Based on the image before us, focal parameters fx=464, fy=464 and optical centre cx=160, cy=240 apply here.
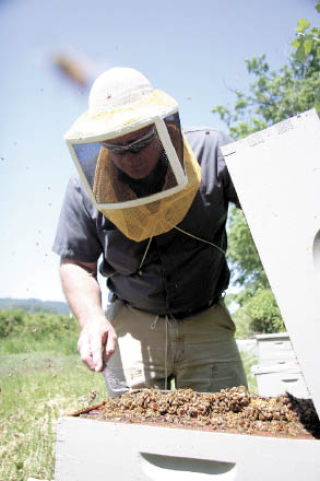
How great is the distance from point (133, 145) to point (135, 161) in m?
0.12

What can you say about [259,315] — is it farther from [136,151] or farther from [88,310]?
[136,151]

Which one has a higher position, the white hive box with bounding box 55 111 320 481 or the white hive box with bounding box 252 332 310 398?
the white hive box with bounding box 55 111 320 481

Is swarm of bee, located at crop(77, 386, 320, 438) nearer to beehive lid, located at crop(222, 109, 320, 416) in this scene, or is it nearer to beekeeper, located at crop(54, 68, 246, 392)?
beehive lid, located at crop(222, 109, 320, 416)

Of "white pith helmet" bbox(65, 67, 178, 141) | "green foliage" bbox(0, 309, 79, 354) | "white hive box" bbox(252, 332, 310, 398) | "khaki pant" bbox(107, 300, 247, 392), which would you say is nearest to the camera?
"white pith helmet" bbox(65, 67, 178, 141)

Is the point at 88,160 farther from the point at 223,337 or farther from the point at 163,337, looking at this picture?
the point at 223,337

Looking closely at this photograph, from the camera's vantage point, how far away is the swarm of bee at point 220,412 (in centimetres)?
130

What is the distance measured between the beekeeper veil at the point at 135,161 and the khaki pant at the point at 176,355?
0.63 metres

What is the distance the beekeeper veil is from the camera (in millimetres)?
2102

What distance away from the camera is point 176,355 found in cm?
264

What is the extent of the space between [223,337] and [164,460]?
1.47 m

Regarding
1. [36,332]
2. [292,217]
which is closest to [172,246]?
[292,217]

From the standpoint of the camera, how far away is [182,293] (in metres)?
2.54

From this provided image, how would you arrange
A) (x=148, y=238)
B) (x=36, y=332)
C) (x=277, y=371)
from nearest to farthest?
(x=148, y=238) → (x=277, y=371) → (x=36, y=332)

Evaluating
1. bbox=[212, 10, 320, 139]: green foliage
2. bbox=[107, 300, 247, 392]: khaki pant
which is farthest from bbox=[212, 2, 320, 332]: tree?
bbox=[107, 300, 247, 392]: khaki pant
